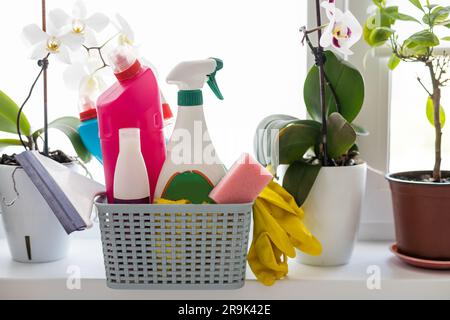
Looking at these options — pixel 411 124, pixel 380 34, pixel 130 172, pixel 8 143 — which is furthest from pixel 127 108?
pixel 411 124

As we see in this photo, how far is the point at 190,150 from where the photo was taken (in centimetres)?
101

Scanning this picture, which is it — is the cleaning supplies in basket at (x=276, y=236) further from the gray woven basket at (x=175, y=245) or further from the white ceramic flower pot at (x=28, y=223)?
the white ceramic flower pot at (x=28, y=223)

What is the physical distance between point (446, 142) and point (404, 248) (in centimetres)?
28

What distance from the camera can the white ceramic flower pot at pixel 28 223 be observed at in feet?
3.63

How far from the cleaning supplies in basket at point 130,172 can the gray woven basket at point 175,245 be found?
27 millimetres

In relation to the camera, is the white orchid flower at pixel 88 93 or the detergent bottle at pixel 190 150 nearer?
the detergent bottle at pixel 190 150

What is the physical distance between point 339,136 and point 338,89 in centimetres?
11

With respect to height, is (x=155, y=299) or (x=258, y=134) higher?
(x=258, y=134)

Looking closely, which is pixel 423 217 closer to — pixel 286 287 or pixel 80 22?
pixel 286 287

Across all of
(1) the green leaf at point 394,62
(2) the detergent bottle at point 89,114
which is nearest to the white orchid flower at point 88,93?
(2) the detergent bottle at point 89,114

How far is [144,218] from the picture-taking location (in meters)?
0.98
